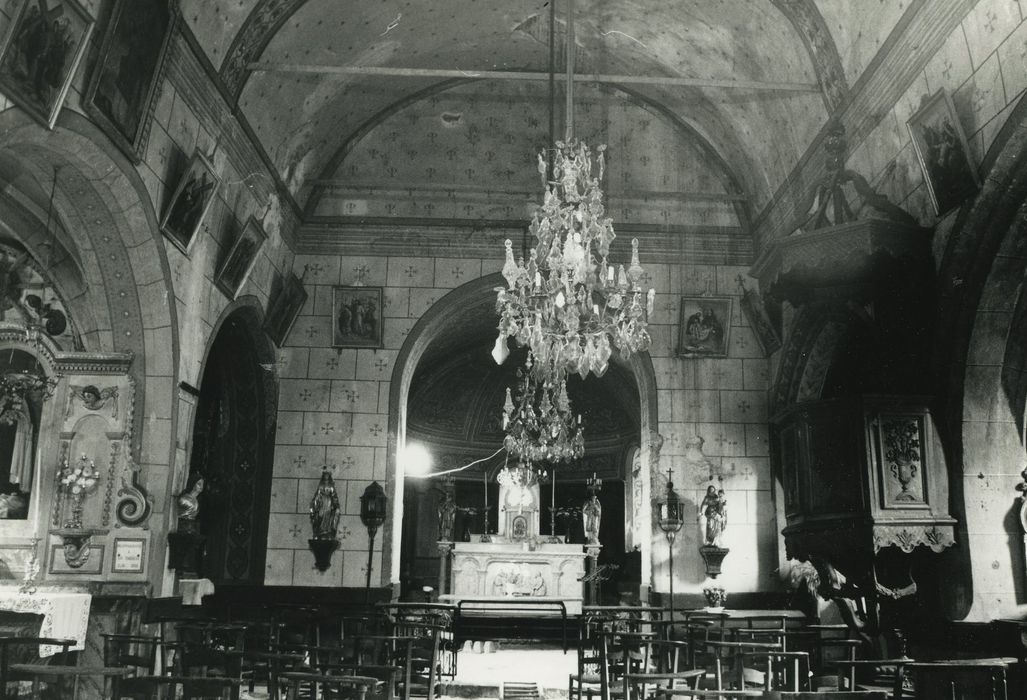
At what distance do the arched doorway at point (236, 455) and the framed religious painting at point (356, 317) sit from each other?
42.6 inches

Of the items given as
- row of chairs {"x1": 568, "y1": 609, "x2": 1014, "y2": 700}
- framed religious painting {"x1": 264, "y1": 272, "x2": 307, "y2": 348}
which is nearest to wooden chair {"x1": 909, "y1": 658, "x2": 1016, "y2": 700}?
row of chairs {"x1": 568, "y1": 609, "x2": 1014, "y2": 700}

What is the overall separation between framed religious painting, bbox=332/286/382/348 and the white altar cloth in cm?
536

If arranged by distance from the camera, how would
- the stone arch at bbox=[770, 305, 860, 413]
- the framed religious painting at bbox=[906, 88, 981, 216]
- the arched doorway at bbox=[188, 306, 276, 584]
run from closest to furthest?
the framed religious painting at bbox=[906, 88, 981, 216] < the stone arch at bbox=[770, 305, 860, 413] < the arched doorway at bbox=[188, 306, 276, 584]

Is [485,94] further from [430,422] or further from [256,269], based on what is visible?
[430,422]

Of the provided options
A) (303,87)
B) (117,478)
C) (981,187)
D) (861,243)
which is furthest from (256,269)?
(981,187)

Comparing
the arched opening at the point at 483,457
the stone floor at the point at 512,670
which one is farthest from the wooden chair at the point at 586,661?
the arched opening at the point at 483,457

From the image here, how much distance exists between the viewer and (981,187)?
22.9ft

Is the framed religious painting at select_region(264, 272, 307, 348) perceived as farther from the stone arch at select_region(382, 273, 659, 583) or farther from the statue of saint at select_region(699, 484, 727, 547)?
the statue of saint at select_region(699, 484, 727, 547)

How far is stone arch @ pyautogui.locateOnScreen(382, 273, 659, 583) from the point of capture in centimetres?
1239

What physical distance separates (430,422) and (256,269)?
25.0 feet

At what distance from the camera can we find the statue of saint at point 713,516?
1195 cm

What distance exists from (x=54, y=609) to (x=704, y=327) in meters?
8.39

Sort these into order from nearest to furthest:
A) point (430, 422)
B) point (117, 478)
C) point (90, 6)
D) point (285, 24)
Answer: point (90, 6) < point (117, 478) < point (285, 24) < point (430, 422)

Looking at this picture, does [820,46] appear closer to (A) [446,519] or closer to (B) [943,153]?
(B) [943,153]
